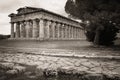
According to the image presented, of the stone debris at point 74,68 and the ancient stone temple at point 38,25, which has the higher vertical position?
the ancient stone temple at point 38,25

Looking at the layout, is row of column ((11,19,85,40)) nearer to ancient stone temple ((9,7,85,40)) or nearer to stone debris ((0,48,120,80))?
ancient stone temple ((9,7,85,40))

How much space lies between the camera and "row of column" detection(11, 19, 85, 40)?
32312 mm

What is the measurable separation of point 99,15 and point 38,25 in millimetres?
25748

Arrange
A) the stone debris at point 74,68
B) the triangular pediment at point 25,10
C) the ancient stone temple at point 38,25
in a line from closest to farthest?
the stone debris at point 74,68, the ancient stone temple at point 38,25, the triangular pediment at point 25,10

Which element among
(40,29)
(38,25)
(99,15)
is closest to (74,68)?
(99,15)

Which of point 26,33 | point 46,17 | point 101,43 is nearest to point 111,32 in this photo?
point 101,43

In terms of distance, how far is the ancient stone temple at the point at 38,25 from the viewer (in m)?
31.6

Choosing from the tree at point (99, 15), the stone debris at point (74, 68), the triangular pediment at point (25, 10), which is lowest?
the stone debris at point (74, 68)

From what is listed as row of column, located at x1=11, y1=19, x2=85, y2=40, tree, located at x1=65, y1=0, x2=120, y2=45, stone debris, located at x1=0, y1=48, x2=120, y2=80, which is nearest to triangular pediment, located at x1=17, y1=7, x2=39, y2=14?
row of column, located at x1=11, y1=19, x2=85, y2=40

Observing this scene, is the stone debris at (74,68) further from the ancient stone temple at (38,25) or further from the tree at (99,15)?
the ancient stone temple at (38,25)

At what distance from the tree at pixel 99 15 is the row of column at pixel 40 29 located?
16.4 meters

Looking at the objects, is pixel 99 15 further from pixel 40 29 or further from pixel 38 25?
pixel 38 25

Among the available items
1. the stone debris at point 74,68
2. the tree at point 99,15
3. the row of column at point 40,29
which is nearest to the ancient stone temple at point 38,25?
the row of column at point 40,29

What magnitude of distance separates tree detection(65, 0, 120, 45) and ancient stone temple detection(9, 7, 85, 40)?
15778mm
